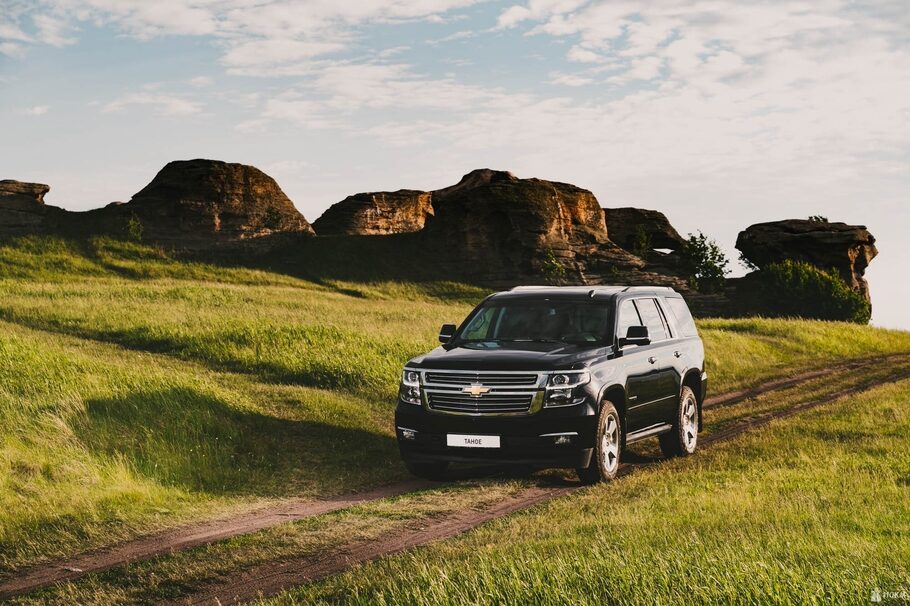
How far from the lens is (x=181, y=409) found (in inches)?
575

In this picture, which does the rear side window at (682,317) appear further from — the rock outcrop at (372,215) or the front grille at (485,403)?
the rock outcrop at (372,215)

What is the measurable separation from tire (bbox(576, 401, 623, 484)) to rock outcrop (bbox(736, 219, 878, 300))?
3090 inches

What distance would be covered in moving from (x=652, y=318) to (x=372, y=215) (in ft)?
285

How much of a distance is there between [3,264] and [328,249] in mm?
27056

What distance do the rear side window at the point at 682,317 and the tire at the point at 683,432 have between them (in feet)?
3.14

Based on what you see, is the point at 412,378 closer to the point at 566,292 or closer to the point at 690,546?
the point at 566,292

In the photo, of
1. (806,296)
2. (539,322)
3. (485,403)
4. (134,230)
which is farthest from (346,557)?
(806,296)

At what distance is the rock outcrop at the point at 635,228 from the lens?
10006cm

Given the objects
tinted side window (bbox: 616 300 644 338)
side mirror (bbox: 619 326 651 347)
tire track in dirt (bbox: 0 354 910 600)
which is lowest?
tire track in dirt (bbox: 0 354 910 600)

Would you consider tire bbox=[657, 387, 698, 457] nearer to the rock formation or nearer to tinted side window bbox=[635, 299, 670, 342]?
tinted side window bbox=[635, 299, 670, 342]

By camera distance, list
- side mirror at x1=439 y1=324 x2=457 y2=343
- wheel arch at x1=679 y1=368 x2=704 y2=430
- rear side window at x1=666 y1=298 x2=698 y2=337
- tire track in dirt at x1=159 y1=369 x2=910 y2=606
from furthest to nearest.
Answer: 1. rear side window at x1=666 y1=298 x2=698 y2=337
2. wheel arch at x1=679 y1=368 x2=704 y2=430
3. side mirror at x1=439 y1=324 x2=457 y2=343
4. tire track in dirt at x1=159 y1=369 x2=910 y2=606

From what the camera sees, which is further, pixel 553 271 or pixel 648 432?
pixel 553 271

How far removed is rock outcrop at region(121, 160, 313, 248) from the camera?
254ft

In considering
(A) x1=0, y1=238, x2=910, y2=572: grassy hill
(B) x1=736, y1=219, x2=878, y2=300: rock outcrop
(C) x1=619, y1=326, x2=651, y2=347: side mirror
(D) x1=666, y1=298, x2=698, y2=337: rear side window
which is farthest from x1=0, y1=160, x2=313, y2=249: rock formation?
(C) x1=619, y1=326, x2=651, y2=347: side mirror
